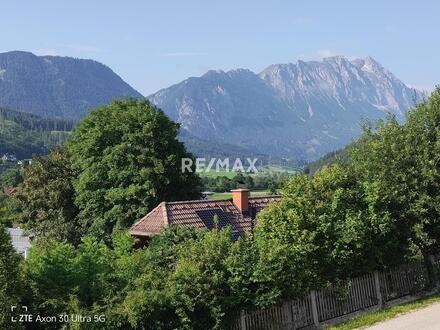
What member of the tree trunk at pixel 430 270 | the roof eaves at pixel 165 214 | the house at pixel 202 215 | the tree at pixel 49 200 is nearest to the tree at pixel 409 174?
the tree trunk at pixel 430 270

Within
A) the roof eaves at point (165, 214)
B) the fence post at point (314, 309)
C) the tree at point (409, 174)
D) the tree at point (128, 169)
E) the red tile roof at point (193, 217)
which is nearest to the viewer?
the fence post at point (314, 309)

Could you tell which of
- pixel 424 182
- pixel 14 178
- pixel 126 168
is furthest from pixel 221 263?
pixel 14 178

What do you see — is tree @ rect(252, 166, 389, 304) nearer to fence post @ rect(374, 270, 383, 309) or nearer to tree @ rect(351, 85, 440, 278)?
fence post @ rect(374, 270, 383, 309)

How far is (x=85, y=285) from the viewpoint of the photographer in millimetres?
14797

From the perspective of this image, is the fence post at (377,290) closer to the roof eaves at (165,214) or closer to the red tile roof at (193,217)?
the red tile roof at (193,217)

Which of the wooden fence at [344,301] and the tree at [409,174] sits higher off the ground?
the tree at [409,174]

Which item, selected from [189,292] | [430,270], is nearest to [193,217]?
[430,270]

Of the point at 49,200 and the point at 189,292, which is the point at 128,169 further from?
the point at 189,292

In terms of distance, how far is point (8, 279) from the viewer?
12773 millimetres

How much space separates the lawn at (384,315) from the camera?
17812 millimetres

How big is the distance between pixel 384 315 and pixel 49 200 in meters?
28.1

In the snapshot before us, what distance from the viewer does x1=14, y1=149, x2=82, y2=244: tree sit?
38.7 m

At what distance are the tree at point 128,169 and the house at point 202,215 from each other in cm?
428

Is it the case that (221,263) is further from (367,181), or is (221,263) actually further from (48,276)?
(367,181)
